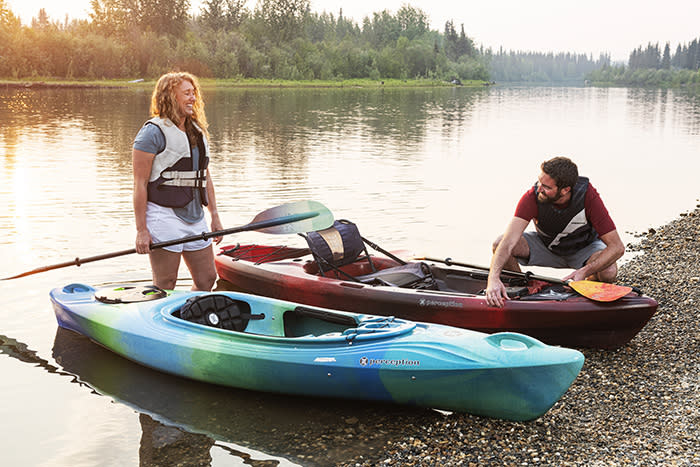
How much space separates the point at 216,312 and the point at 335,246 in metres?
1.44

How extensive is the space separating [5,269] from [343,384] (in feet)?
15.9

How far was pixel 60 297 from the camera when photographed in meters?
5.65

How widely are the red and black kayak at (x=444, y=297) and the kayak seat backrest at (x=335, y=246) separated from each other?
90 mm

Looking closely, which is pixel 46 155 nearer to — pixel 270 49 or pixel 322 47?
pixel 270 49

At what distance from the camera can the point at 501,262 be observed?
511 centimetres

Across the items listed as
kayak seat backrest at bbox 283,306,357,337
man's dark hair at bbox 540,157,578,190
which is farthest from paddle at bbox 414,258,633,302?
kayak seat backrest at bbox 283,306,357,337

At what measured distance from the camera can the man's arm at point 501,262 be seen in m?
5.07

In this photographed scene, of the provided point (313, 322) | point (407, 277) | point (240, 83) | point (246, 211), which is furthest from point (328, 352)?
point (240, 83)

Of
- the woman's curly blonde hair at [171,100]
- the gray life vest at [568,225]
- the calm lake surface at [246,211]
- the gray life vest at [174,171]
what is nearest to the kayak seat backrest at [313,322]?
the calm lake surface at [246,211]

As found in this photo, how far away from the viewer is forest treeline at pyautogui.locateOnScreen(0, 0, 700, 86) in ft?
187

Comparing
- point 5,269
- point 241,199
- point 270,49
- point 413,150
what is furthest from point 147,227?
point 270,49

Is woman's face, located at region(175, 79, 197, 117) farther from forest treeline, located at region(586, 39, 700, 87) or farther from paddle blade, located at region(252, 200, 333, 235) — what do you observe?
forest treeline, located at region(586, 39, 700, 87)

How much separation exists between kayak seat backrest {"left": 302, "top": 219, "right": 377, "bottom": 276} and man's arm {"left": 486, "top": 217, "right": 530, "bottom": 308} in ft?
4.60

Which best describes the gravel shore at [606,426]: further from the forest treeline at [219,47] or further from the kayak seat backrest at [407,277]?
the forest treeline at [219,47]
